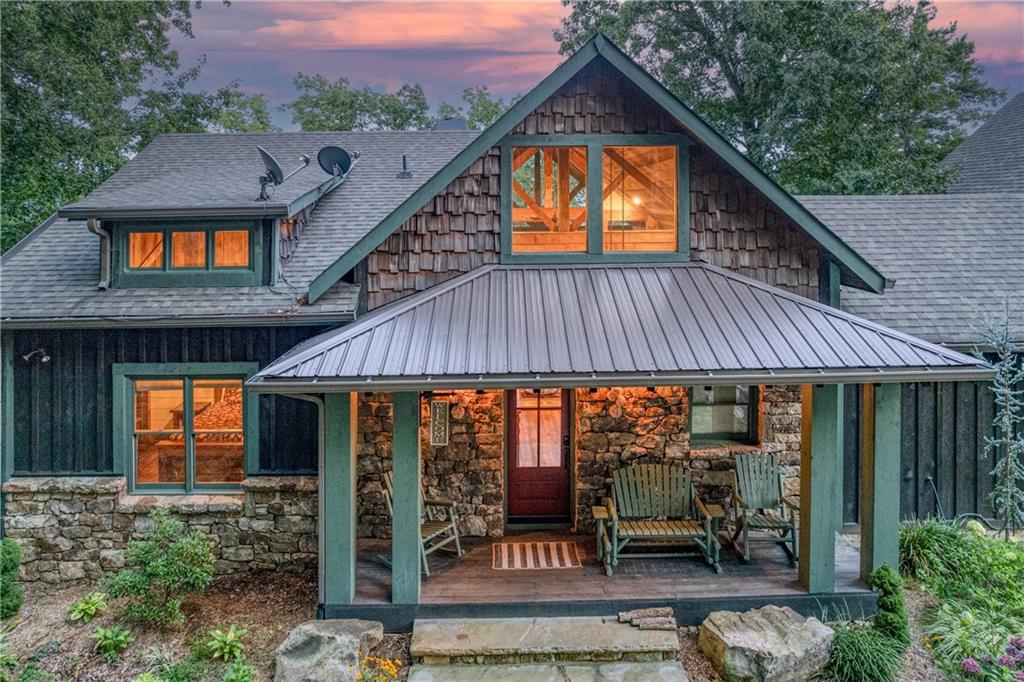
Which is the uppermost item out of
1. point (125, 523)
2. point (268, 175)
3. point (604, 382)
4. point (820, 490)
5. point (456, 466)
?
point (268, 175)

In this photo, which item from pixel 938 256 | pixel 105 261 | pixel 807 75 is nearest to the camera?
pixel 105 261

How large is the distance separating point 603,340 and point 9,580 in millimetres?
6576

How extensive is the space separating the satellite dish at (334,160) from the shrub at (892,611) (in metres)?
8.74

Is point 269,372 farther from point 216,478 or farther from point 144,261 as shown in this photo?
point 144,261

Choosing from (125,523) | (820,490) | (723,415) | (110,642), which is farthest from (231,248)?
(820,490)

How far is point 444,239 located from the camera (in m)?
7.04

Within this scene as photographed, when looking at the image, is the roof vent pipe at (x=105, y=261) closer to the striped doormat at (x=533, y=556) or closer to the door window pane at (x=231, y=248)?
the door window pane at (x=231, y=248)

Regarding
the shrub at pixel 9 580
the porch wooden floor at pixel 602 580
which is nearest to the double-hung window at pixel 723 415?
the porch wooden floor at pixel 602 580

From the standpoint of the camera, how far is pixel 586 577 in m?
6.40

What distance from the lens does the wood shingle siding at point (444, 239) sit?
6992mm

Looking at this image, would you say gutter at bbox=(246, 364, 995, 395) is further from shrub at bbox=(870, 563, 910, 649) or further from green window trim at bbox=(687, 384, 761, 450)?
green window trim at bbox=(687, 384, 761, 450)

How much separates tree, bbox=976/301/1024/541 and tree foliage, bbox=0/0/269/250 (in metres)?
16.2

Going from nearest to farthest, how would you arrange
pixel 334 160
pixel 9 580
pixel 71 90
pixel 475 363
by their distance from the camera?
pixel 475 363, pixel 9 580, pixel 334 160, pixel 71 90

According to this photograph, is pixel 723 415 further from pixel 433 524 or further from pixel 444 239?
pixel 444 239
